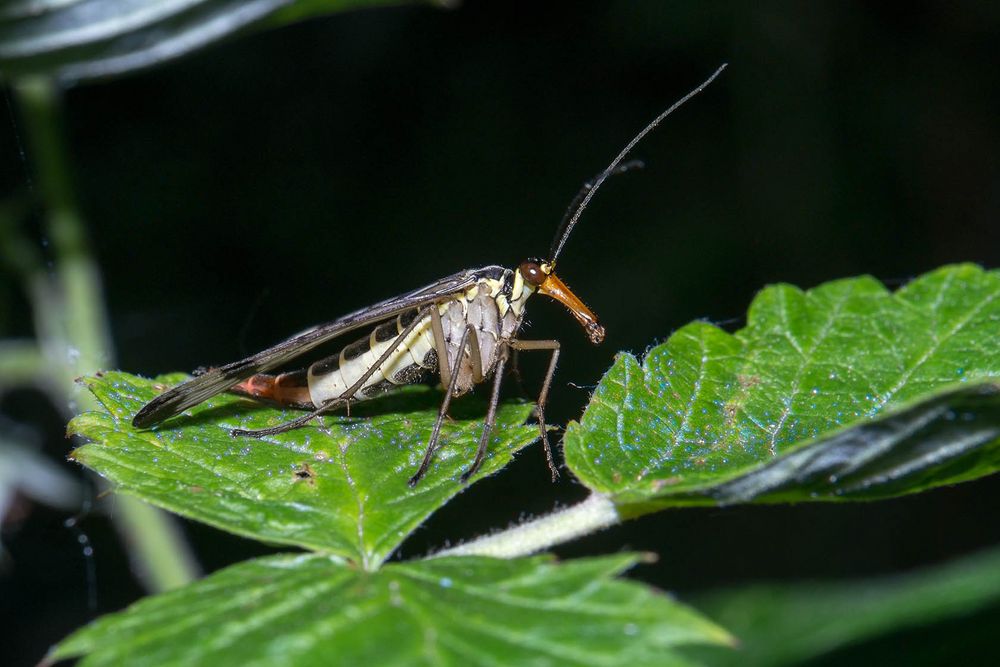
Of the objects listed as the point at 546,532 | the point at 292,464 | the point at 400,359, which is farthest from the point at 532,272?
the point at 546,532

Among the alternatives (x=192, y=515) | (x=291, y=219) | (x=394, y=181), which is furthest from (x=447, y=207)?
(x=192, y=515)

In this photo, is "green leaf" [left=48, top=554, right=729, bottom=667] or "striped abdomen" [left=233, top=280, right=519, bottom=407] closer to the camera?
"green leaf" [left=48, top=554, right=729, bottom=667]

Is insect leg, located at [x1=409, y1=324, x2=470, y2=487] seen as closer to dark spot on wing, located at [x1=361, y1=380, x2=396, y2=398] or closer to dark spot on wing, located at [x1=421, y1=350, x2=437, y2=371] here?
dark spot on wing, located at [x1=421, y1=350, x2=437, y2=371]

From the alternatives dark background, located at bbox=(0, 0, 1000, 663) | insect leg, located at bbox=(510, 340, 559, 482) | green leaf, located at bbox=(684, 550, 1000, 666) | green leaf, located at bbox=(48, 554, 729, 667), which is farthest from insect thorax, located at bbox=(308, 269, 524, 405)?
dark background, located at bbox=(0, 0, 1000, 663)

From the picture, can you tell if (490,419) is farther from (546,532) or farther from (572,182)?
(572,182)

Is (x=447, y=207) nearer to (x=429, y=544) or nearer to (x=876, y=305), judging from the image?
(x=429, y=544)

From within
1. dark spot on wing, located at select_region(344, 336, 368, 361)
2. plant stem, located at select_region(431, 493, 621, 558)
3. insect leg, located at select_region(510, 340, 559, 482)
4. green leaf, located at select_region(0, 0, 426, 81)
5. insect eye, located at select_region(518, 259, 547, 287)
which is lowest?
plant stem, located at select_region(431, 493, 621, 558)
